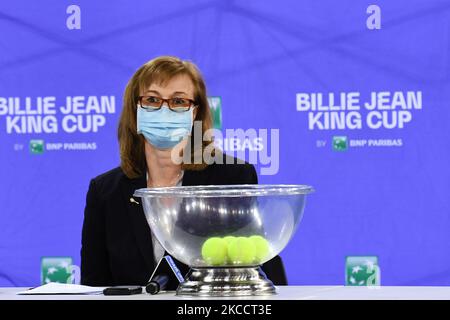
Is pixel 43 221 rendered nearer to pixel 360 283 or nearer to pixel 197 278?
pixel 360 283

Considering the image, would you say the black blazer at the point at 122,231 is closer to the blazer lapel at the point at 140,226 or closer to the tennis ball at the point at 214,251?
the blazer lapel at the point at 140,226

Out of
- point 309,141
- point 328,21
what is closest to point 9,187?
point 309,141

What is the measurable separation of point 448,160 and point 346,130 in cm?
39

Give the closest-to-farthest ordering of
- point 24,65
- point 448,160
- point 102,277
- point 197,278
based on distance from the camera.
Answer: point 197,278
point 102,277
point 448,160
point 24,65

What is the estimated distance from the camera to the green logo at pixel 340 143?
326cm

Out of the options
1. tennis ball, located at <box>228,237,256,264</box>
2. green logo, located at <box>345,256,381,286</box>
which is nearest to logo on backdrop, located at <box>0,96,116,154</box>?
green logo, located at <box>345,256,381,286</box>

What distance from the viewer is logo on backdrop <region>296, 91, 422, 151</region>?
3.22m

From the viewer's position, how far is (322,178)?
3.28 metres

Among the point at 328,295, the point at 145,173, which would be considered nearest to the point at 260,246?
the point at 328,295

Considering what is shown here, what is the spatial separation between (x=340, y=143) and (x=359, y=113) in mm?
133

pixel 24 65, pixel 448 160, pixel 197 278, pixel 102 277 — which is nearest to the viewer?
pixel 197 278

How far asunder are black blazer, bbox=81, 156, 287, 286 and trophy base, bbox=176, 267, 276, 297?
0.69 m

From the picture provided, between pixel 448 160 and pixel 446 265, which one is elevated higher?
pixel 448 160

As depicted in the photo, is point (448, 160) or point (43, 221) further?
point (43, 221)
